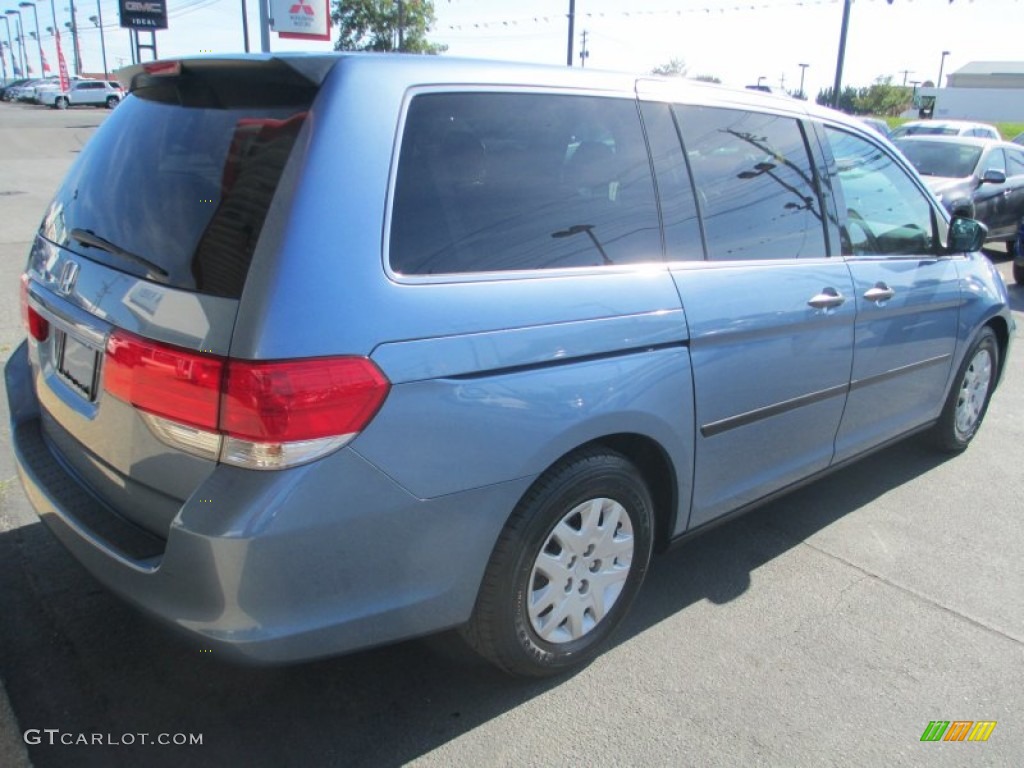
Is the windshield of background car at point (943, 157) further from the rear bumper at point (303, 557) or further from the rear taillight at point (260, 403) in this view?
the rear taillight at point (260, 403)

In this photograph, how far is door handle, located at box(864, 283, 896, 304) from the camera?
3510 millimetres

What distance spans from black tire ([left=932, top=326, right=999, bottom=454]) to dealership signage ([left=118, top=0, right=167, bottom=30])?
133ft

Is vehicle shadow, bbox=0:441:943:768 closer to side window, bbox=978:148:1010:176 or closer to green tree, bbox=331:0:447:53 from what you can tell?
side window, bbox=978:148:1010:176

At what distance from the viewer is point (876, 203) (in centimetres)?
385

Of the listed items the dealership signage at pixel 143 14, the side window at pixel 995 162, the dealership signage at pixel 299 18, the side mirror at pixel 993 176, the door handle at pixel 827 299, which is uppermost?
the dealership signage at pixel 143 14

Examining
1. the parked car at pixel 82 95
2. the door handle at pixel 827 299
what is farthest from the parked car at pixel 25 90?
the door handle at pixel 827 299

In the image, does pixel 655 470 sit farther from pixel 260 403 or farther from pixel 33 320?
pixel 33 320

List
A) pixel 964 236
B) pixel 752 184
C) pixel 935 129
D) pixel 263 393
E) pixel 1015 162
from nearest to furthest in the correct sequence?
pixel 263 393
pixel 752 184
pixel 964 236
pixel 1015 162
pixel 935 129

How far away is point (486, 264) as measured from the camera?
7.39 feet

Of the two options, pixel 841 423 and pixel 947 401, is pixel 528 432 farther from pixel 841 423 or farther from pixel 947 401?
pixel 947 401

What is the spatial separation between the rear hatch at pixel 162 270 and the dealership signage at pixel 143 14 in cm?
4044

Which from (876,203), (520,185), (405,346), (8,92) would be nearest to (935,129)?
(876,203)

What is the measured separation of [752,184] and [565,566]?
1670mm

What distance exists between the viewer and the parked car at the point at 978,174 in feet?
35.9
